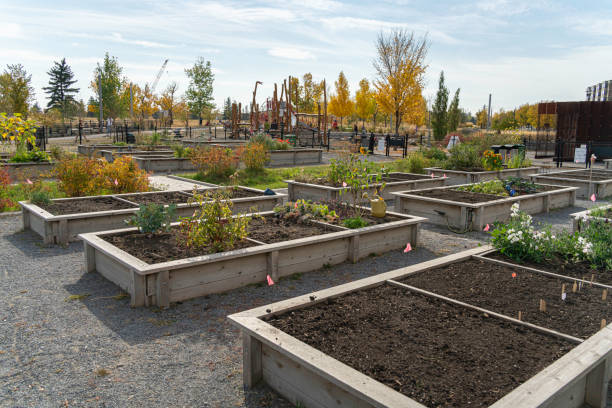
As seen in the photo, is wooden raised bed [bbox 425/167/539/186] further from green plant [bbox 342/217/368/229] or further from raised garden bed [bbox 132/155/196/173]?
raised garden bed [bbox 132/155/196/173]

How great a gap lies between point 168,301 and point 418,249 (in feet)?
12.5

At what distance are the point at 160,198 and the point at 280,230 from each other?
10.7ft

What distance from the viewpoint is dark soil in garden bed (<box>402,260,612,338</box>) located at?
3.73 meters

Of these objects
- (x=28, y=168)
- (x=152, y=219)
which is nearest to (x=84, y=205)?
(x=152, y=219)

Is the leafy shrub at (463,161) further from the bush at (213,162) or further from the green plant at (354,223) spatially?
the green plant at (354,223)

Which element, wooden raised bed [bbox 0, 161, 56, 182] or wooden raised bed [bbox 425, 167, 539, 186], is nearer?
wooden raised bed [bbox 0, 161, 56, 182]

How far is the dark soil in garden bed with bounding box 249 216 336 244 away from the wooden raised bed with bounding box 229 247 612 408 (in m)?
2.17

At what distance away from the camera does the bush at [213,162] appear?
509 inches

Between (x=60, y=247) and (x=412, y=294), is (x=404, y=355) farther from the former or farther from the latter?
(x=60, y=247)

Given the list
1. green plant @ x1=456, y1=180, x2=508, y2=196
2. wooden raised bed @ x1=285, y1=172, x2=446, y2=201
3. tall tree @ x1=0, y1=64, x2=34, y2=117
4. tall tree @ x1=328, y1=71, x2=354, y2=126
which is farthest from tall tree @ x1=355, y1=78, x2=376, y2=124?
green plant @ x1=456, y1=180, x2=508, y2=196

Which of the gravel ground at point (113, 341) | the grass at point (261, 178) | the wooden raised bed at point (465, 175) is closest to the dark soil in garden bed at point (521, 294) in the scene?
the gravel ground at point (113, 341)

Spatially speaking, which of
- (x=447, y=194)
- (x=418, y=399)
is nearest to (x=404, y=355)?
(x=418, y=399)

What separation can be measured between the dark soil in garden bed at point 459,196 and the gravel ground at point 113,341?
368cm

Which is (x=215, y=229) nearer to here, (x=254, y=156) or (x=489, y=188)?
(x=489, y=188)
